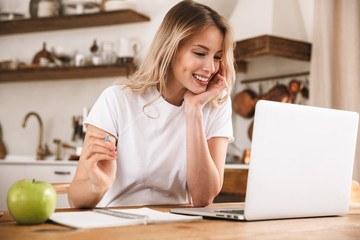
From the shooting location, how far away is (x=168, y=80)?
170 centimetres

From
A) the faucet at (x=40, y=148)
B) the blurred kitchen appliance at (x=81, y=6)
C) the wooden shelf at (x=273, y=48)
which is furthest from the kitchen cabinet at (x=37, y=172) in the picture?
the wooden shelf at (x=273, y=48)

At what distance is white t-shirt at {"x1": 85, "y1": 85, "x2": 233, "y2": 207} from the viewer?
1566mm

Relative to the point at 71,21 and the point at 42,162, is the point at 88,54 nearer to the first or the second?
the point at 71,21

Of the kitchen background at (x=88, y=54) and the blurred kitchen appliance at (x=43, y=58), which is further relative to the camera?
the blurred kitchen appliance at (x=43, y=58)

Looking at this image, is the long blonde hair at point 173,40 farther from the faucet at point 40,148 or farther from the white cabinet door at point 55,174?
the faucet at point 40,148

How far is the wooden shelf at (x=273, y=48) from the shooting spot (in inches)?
128

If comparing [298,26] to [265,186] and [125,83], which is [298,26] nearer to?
[125,83]

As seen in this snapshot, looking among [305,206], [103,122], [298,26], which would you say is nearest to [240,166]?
[298,26]

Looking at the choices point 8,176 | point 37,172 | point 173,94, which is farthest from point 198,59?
point 8,176

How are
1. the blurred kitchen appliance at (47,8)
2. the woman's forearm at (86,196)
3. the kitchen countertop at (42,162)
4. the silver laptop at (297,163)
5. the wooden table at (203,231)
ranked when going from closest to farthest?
the wooden table at (203,231) < the silver laptop at (297,163) < the woman's forearm at (86,196) < the kitchen countertop at (42,162) < the blurred kitchen appliance at (47,8)

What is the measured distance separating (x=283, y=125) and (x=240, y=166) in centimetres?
217

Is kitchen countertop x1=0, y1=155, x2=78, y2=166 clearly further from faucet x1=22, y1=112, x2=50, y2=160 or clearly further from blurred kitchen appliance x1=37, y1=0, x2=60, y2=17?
blurred kitchen appliance x1=37, y1=0, x2=60, y2=17

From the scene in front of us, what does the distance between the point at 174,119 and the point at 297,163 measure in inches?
25.5

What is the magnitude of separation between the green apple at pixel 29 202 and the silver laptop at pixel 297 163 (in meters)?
0.37
